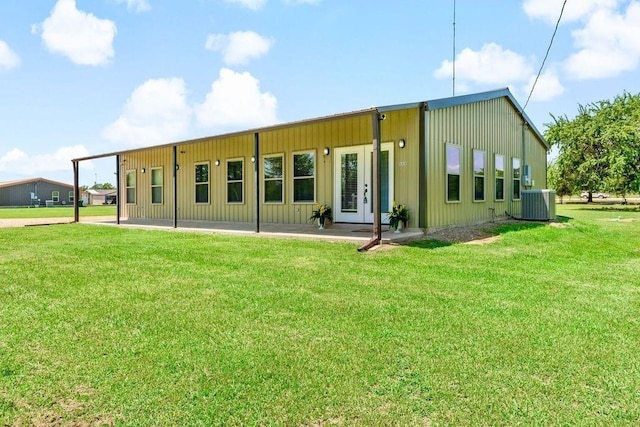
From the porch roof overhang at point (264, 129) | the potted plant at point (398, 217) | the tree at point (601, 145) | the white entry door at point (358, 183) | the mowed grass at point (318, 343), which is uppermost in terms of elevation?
the tree at point (601, 145)

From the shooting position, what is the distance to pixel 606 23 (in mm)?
8734

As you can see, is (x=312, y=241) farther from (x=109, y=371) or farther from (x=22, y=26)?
(x=22, y=26)

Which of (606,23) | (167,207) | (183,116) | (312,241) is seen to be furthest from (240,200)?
(183,116)

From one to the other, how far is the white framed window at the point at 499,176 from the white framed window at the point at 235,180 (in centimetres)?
741

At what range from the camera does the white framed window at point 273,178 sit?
11539 millimetres

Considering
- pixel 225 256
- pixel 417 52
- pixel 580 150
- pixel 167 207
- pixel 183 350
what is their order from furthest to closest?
pixel 580 150 < pixel 167 207 < pixel 417 52 < pixel 225 256 < pixel 183 350

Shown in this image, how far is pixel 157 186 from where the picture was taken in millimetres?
15328

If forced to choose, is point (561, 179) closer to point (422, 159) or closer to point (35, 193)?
point (422, 159)

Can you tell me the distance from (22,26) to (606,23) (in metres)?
14.3

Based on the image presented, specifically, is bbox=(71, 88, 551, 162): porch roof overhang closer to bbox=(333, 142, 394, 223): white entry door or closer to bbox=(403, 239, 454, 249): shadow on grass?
bbox=(333, 142, 394, 223): white entry door

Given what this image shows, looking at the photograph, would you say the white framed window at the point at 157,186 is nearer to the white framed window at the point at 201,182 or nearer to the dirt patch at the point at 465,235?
the white framed window at the point at 201,182

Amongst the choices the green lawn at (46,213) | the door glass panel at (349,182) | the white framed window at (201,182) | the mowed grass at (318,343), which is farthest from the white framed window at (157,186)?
the mowed grass at (318,343)

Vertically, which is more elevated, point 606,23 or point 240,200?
point 606,23

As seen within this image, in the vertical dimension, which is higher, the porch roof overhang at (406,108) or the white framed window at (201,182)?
the porch roof overhang at (406,108)
